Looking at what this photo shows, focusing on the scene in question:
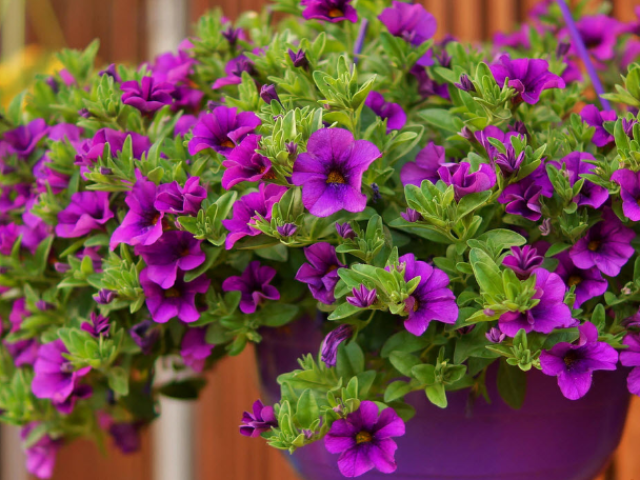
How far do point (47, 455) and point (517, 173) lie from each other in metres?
0.53

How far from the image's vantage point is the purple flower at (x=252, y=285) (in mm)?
508

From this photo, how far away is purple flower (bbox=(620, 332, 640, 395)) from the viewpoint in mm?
445

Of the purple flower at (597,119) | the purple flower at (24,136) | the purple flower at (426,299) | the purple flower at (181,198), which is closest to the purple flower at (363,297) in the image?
the purple flower at (426,299)

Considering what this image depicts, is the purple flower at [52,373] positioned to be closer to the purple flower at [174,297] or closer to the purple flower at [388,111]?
the purple flower at [174,297]

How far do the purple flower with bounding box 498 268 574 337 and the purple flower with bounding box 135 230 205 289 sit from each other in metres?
0.22

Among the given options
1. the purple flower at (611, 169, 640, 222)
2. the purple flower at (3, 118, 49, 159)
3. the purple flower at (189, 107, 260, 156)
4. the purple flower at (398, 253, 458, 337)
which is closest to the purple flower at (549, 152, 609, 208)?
the purple flower at (611, 169, 640, 222)

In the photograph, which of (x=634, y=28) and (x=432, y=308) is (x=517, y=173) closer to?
(x=432, y=308)

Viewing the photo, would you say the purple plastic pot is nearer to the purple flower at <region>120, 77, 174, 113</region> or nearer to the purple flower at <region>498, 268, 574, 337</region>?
the purple flower at <region>498, 268, 574, 337</region>

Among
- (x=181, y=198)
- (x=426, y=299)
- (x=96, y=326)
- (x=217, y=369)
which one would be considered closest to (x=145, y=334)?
(x=96, y=326)

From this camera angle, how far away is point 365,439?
1.44 feet

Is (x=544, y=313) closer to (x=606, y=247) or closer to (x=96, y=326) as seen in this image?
(x=606, y=247)

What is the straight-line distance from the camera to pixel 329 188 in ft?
1.38

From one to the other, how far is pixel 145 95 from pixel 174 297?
6.5 inches

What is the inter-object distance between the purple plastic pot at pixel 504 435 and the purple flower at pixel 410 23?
28cm
